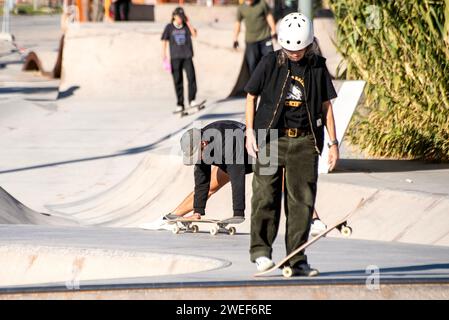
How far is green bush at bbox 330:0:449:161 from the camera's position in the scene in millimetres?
13547

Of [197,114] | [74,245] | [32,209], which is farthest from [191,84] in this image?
[74,245]

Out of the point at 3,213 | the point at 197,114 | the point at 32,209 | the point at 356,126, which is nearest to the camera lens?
the point at 3,213

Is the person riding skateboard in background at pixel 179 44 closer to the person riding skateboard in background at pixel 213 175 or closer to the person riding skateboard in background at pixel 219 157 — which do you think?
the person riding skateboard in background at pixel 213 175

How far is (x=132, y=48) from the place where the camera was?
2456 cm

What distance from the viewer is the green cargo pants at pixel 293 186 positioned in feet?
23.6

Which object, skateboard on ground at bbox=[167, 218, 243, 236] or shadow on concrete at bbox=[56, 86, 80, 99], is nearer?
skateboard on ground at bbox=[167, 218, 243, 236]

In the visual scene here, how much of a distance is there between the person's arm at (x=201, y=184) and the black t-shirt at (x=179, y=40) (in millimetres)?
9967

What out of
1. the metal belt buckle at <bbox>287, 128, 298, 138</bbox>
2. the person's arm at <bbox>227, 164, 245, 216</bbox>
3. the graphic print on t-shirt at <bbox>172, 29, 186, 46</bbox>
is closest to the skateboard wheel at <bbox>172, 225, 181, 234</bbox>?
the person's arm at <bbox>227, 164, 245, 216</bbox>

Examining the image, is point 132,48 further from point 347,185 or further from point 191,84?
point 347,185

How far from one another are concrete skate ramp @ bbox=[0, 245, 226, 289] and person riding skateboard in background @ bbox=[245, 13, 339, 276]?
0.80 m

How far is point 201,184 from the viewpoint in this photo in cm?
989

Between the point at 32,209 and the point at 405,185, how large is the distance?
4.30 meters

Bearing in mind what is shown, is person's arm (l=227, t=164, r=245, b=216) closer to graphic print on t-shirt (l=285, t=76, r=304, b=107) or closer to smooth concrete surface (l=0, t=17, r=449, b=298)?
smooth concrete surface (l=0, t=17, r=449, b=298)

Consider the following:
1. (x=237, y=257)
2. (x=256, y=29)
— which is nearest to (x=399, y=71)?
(x=256, y=29)
